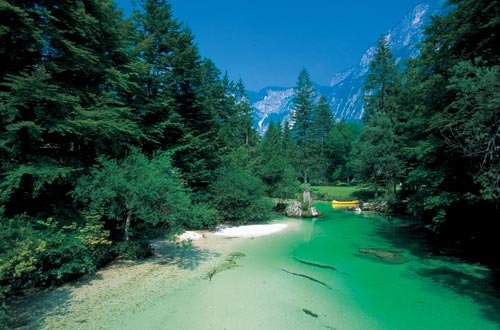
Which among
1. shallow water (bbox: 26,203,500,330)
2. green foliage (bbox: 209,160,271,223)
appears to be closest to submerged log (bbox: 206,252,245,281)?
shallow water (bbox: 26,203,500,330)

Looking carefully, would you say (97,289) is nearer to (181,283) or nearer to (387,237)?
(181,283)

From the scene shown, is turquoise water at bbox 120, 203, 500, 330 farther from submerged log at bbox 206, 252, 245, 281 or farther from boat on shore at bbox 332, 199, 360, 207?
boat on shore at bbox 332, 199, 360, 207

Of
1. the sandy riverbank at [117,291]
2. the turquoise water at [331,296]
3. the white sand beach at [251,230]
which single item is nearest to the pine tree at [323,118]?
the white sand beach at [251,230]

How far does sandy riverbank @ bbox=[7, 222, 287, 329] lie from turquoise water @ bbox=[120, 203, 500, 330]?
581 millimetres

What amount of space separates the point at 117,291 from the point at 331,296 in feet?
23.5

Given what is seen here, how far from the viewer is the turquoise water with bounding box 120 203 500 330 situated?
7.45 m

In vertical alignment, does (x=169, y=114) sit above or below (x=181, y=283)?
above

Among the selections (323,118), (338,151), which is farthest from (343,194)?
(323,118)

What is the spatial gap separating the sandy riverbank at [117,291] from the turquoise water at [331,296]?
0.58 meters

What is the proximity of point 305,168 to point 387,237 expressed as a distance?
3397 cm

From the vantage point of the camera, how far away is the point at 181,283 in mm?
9898

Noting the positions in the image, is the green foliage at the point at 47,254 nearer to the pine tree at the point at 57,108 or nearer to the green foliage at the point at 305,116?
the pine tree at the point at 57,108

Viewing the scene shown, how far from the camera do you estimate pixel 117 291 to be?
8.77 metres

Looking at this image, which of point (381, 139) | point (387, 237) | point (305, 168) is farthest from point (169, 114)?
point (305, 168)
